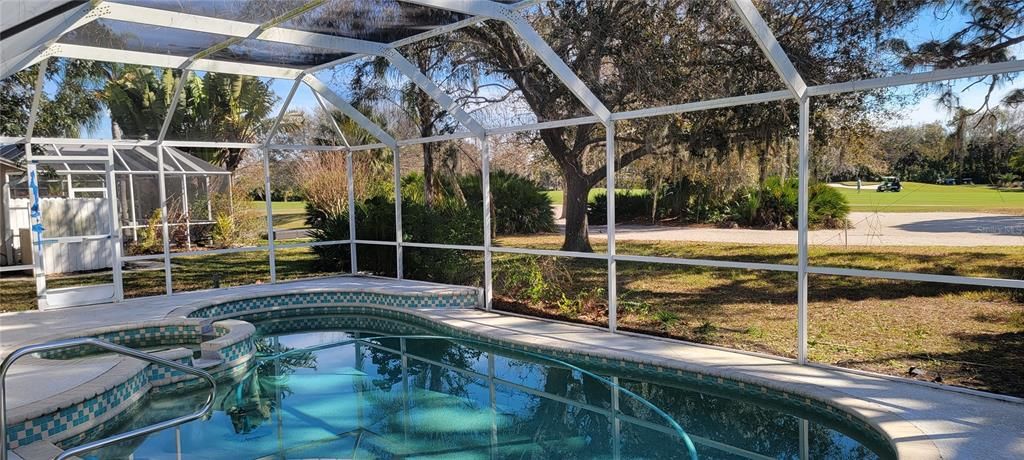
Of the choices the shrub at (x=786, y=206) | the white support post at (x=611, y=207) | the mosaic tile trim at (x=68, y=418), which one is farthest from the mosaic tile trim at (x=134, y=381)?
the shrub at (x=786, y=206)

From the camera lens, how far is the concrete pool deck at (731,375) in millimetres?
3617

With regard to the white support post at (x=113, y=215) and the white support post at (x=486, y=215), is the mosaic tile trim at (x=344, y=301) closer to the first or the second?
the white support post at (x=486, y=215)

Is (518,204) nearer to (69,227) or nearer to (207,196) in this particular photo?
(207,196)

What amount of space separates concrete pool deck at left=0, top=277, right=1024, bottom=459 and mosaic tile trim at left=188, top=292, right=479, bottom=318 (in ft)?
0.50

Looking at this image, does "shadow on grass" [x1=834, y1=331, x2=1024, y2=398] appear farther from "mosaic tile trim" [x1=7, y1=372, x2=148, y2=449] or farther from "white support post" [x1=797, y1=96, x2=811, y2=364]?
"mosaic tile trim" [x1=7, y1=372, x2=148, y2=449]

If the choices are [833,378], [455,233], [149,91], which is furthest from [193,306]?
[833,378]

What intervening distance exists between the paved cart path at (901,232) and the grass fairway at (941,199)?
0.84ft

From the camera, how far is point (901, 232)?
9.92m

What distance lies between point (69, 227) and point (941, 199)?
1383cm

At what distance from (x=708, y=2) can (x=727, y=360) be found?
4715 millimetres

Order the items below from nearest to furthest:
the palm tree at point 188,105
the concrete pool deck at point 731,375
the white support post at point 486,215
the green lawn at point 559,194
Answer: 1. the concrete pool deck at point 731,375
2. the white support post at point 486,215
3. the palm tree at point 188,105
4. the green lawn at point 559,194

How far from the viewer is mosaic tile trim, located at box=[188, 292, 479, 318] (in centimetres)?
820

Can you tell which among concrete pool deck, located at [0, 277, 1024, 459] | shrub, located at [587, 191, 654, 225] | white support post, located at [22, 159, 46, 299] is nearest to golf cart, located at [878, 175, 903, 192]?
concrete pool deck, located at [0, 277, 1024, 459]

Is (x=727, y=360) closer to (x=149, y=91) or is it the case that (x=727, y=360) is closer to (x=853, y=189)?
(x=853, y=189)
